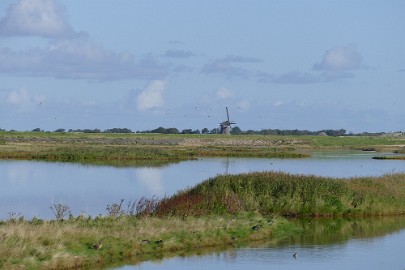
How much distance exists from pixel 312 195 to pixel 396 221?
146 inches

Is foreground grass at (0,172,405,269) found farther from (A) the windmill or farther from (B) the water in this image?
(A) the windmill

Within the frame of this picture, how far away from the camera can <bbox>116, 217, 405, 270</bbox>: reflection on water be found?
73.3 ft

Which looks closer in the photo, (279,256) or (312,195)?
(279,256)

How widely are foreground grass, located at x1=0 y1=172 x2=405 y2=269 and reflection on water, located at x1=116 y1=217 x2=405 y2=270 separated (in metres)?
0.52

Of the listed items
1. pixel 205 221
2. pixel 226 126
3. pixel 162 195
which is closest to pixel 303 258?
pixel 205 221

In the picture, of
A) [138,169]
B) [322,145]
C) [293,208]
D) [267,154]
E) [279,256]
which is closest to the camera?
[279,256]

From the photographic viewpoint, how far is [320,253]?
987 inches

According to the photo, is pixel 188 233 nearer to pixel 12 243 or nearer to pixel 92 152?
pixel 12 243

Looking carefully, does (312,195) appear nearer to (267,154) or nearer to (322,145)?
(267,154)

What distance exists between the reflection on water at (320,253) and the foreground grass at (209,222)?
0.52 meters

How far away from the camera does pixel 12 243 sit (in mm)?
19375

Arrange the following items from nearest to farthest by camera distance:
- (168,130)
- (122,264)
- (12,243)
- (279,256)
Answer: (12,243) → (122,264) → (279,256) → (168,130)

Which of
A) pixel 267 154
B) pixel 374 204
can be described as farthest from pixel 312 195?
pixel 267 154

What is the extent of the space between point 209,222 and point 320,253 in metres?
3.90
